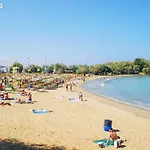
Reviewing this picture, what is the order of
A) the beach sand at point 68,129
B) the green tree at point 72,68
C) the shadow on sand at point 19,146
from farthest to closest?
the green tree at point 72,68 < the beach sand at point 68,129 < the shadow on sand at point 19,146

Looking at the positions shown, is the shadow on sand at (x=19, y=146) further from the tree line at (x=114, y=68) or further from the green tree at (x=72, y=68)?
the green tree at (x=72, y=68)

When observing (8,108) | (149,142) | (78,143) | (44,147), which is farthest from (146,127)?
(8,108)

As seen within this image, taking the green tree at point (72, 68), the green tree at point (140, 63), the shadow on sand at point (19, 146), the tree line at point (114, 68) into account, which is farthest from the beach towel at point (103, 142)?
the green tree at point (140, 63)

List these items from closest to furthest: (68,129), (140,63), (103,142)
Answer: (103,142)
(68,129)
(140,63)

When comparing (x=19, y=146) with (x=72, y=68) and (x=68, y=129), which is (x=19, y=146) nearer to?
(x=68, y=129)

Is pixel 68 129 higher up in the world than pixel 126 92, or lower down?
higher up

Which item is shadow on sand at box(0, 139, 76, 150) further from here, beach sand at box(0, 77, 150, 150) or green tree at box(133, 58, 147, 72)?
green tree at box(133, 58, 147, 72)

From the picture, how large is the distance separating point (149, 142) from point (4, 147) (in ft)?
19.7

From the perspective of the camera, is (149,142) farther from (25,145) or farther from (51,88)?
(51,88)

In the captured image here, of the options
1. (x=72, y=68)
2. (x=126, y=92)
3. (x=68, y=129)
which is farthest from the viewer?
(x=72, y=68)

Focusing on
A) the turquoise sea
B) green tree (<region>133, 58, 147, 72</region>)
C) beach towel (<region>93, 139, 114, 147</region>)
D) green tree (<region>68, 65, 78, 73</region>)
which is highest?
green tree (<region>133, 58, 147, 72</region>)

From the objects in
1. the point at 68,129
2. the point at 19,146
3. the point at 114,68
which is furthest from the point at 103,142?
the point at 114,68

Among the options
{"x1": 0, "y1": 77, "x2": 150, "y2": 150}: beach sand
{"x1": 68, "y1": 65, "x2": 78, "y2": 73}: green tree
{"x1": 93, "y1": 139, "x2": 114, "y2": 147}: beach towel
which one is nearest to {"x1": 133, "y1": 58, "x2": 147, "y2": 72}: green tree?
{"x1": 68, "y1": 65, "x2": 78, "y2": 73}: green tree

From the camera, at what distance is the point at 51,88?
37688 millimetres
